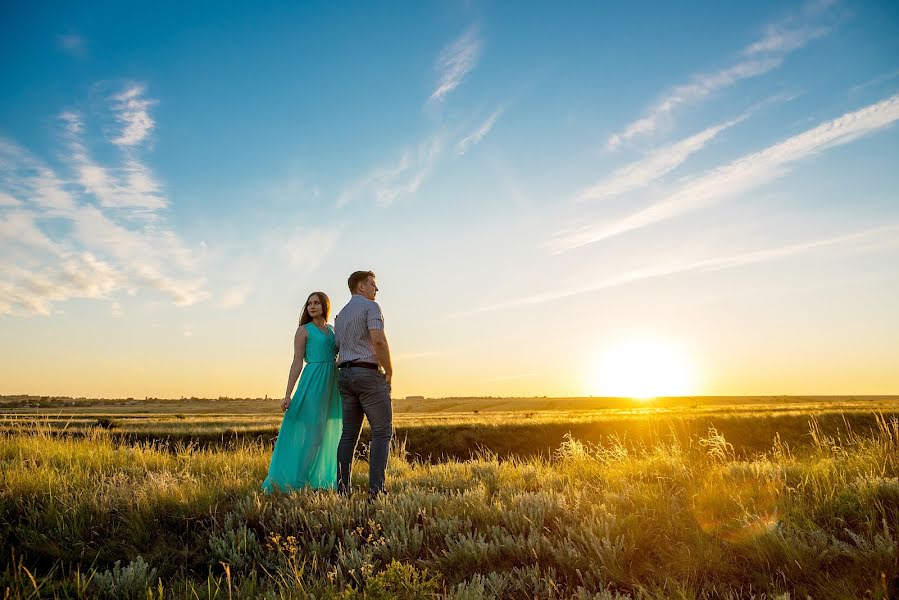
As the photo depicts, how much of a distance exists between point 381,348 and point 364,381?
463 millimetres

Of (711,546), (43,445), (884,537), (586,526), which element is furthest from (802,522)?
(43,445)

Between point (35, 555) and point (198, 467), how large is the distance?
135 inches

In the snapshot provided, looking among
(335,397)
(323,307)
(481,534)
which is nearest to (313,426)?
(335,397)

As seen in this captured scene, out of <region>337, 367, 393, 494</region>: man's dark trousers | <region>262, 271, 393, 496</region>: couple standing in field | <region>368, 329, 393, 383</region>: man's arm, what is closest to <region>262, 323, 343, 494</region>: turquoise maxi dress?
<region>262, 271, 393, 496</region>: couple standing in field

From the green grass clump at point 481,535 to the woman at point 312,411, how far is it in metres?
0.59

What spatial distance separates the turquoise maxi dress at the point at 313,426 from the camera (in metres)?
7.05

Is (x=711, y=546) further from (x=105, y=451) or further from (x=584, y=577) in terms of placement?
(x=105, y=451)

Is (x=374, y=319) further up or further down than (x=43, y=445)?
further up

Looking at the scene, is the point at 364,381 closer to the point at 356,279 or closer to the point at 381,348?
the point at 381,348

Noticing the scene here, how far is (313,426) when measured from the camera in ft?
24.1

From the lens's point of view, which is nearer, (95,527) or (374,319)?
(95,527)

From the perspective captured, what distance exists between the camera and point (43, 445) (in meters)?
8.64

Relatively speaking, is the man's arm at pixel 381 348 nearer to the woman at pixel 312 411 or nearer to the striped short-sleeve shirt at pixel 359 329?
the striped short-sleeve shirt at pixel 359 329

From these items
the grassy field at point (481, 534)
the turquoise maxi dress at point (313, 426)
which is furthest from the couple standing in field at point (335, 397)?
the grassy field at point (481, 534)
